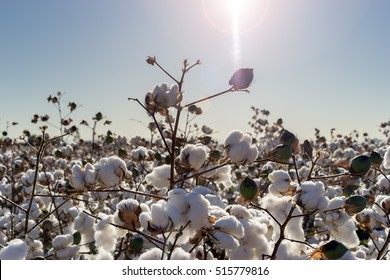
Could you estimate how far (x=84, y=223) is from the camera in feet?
8.80

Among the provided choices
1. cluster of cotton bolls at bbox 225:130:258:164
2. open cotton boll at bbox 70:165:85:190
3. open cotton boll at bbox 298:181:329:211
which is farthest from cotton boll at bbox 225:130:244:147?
open cotton boll at bbox 70:165:85:190

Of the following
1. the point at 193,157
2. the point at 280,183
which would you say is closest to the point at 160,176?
the point at 193,157

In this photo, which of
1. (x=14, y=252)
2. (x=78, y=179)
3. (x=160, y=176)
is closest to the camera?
(x=14, y=252)

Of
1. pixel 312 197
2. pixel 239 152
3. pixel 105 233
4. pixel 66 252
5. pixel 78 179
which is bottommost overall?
pixel 66 252

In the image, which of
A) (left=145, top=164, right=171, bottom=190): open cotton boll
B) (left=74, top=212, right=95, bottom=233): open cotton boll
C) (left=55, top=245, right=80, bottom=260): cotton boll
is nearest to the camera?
(left=145, top=164, right=171, bottom=190): open cotton boll

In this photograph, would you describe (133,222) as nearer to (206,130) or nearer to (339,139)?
(206,130)

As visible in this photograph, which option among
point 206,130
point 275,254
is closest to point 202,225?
point 275,254

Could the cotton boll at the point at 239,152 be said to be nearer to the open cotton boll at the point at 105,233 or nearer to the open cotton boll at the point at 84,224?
the open cotton boll at the point at 105,233

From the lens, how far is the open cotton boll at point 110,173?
73.7 inches

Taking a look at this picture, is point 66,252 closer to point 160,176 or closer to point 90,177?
point 90,177

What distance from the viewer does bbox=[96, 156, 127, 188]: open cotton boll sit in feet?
6.14

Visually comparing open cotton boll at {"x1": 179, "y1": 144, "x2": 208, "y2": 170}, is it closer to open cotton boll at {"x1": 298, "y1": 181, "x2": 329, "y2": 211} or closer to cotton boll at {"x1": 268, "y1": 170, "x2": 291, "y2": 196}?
cotton boll at {"x1": 268, "y1": 170, "x2": 291, "y2": 196}

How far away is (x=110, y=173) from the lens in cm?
187

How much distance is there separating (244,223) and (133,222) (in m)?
0.46
